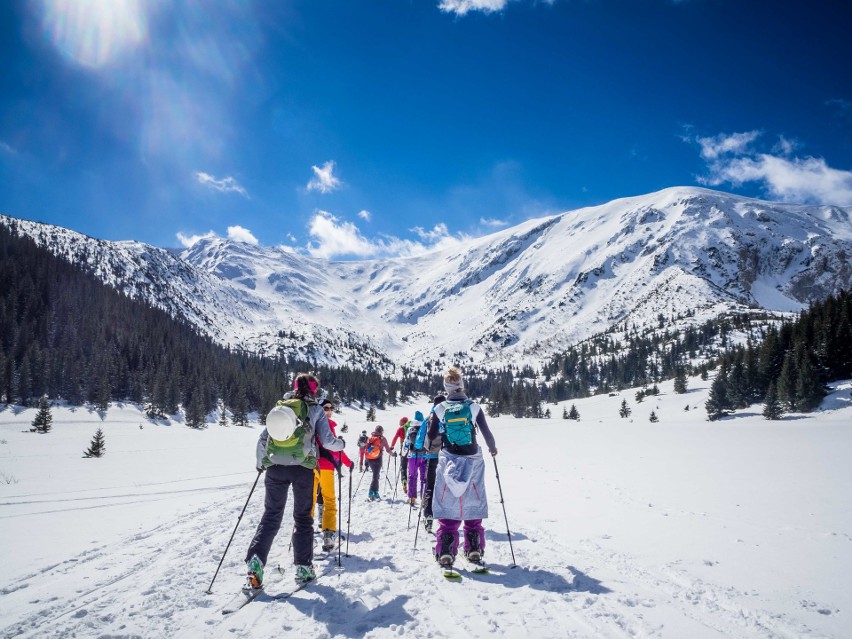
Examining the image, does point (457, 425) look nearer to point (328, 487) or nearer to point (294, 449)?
point (294, 449)

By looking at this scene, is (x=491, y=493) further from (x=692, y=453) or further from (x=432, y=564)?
(x=692, y=453)

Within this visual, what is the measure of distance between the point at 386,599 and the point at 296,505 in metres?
1.84

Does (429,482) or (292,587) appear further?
(429,482)

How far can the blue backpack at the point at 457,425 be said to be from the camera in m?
6.89

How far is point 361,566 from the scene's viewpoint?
6.66m

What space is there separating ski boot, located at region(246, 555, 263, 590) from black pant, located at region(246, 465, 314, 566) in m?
0.25

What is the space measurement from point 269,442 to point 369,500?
810cm

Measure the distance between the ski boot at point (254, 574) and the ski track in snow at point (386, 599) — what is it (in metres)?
0.23

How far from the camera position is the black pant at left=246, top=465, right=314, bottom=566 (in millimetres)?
5754

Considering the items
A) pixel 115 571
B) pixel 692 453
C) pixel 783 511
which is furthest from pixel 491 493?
pixel 692 453

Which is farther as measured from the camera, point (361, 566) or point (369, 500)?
point (369, 500)

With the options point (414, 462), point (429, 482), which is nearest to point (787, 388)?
point (414, 462)

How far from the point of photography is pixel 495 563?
682cm

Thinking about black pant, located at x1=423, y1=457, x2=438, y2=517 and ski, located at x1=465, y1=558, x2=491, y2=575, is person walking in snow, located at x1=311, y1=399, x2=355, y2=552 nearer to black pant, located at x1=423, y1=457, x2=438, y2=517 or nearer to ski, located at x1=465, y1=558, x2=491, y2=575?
black pant, located at x1=423, y1=457, x2=438, y2=517
